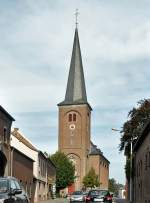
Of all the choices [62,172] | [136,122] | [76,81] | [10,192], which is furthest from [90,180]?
[10,192]

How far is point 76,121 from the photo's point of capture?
5408 inches

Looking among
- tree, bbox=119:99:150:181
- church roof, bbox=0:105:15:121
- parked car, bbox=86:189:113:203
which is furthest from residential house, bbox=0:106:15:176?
tree, bbox=119:99:150:181

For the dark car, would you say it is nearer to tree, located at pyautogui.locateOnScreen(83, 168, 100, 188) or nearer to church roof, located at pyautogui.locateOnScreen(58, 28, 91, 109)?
tree, located at pyautogui.locateOnScreen(83, 168, 100, 188)

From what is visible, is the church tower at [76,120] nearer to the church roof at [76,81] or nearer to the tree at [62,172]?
the church roof at [76,81]

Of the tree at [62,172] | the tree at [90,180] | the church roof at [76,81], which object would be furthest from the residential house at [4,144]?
the church roof at [76,81]

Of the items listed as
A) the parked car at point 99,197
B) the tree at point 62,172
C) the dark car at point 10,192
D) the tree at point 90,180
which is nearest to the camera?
the dark car at point 10,192

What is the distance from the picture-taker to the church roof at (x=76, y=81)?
133 metres

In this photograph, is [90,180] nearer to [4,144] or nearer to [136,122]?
[136,122]

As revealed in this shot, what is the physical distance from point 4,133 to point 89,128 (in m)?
94.9

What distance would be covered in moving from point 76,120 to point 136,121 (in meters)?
78.7

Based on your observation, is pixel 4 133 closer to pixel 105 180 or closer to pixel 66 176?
pixel 66 176

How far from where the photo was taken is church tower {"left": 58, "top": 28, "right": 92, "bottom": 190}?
438ft

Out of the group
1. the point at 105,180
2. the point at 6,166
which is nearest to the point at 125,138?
the point at 6,166

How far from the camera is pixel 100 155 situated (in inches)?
5945
